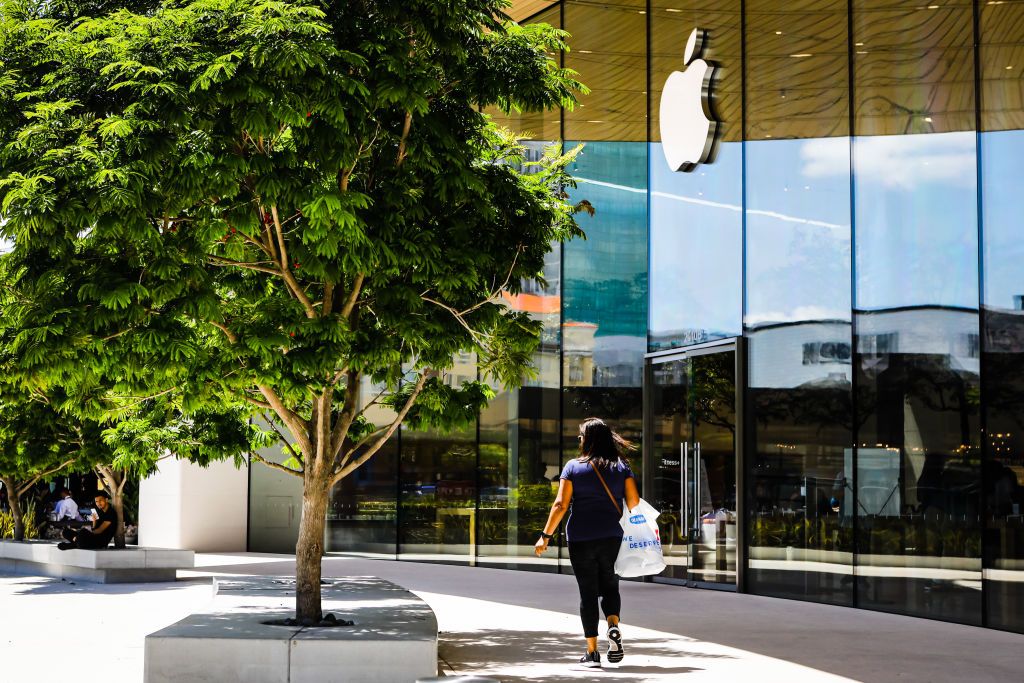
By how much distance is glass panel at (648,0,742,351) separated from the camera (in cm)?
1653

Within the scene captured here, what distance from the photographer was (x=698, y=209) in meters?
17.2

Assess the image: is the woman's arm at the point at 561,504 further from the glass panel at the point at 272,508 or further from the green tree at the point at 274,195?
the glass panel at the point at 272,508

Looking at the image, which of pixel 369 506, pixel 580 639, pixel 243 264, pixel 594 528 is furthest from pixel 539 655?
pixel 369 506

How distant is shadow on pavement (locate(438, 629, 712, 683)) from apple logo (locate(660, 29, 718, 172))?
8.57 metres

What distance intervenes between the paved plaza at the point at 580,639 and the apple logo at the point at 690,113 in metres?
6.47

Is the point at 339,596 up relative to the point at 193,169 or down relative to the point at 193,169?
down

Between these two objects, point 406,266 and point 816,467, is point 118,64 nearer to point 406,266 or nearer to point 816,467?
point 406,266

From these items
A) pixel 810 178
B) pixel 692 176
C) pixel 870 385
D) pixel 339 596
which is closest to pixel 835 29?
pixel 810 178

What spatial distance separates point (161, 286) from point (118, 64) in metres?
1.50

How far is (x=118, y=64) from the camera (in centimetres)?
744

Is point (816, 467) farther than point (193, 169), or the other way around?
point (816, 467)

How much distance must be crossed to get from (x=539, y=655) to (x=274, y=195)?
4572 mm

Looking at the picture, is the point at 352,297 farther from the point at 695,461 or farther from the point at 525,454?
the point at 525,454

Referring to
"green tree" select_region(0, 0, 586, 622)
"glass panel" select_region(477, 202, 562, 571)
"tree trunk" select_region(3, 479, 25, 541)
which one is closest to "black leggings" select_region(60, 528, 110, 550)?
"tree trunk" select_region(3, 479, 25, 541)
